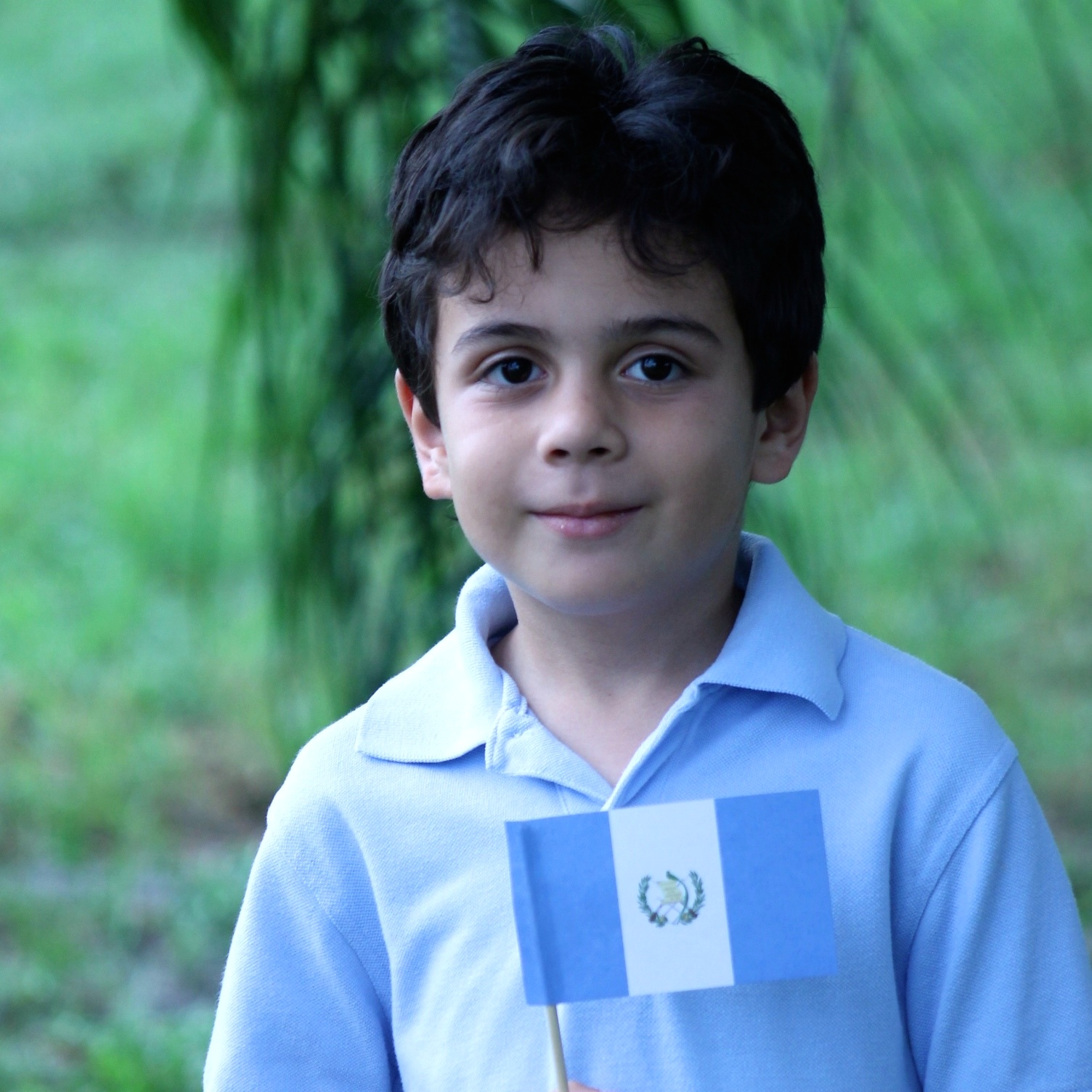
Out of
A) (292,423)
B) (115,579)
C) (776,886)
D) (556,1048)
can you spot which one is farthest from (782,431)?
(115,579)

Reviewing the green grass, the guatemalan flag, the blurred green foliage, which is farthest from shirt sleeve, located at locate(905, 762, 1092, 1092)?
the green grass

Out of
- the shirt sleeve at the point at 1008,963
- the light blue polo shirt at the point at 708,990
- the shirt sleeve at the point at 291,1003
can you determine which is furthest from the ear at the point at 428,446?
the shirt sleeve at the point at 1008,963

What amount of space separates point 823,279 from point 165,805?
188 centimetres

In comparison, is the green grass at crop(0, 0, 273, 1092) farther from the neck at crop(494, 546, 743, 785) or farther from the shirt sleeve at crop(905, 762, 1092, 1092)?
the shirt sleeve at crop(905, 762, 1092, 1092)

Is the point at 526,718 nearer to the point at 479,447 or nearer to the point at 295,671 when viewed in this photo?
the point at 479,447

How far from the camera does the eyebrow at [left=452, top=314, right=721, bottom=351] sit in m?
1.00

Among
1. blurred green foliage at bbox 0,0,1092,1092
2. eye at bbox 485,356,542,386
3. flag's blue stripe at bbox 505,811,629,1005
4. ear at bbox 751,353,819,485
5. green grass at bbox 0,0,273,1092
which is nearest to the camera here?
flag's blue stripe at bbox 505,811,629,1005

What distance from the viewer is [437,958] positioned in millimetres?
1045

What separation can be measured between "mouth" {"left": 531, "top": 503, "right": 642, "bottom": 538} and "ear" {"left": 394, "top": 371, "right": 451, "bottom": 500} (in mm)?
142

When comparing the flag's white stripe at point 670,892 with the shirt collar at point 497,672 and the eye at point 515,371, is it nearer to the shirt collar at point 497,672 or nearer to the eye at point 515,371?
the shirt collar at point 497,672

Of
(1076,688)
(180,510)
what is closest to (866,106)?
(1076,688)

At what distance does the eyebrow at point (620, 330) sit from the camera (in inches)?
39.5

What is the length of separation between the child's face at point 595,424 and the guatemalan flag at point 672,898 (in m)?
0.16

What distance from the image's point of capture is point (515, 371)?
104 cm
